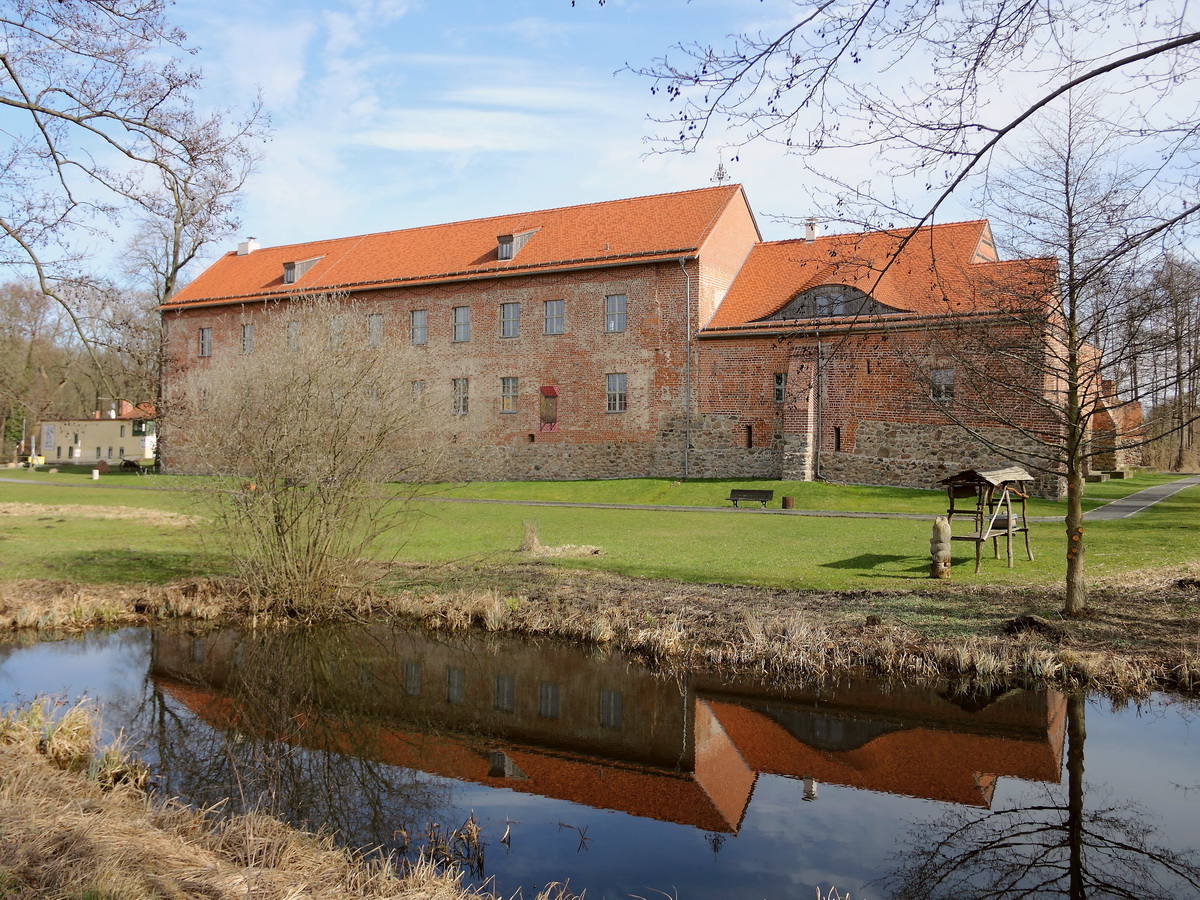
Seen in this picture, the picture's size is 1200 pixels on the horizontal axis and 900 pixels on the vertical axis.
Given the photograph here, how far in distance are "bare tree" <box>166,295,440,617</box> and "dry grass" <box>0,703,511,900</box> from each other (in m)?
5.19

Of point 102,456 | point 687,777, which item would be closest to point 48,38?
point 687,777

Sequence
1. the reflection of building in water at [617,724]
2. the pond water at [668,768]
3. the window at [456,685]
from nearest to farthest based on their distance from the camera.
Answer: the pond water at [668,768] < the reflection of building in water at [617,724] < the window at [456,685]

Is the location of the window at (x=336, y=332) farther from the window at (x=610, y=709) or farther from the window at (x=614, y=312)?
the window at (x=614, y=312)

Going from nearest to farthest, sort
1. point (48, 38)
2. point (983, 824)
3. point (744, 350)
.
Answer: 1. point (983, 824)
2. point (48, 38)
3. point (744, 350)

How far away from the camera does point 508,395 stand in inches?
1379

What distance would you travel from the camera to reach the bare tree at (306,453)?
38.0 feet

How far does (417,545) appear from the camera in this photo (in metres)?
18.1

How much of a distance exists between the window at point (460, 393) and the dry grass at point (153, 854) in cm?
2887

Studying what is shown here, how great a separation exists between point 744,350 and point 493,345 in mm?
9907

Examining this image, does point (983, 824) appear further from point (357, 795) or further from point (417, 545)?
point (417, 545)

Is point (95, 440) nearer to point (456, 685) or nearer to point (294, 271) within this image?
point (294, 271)

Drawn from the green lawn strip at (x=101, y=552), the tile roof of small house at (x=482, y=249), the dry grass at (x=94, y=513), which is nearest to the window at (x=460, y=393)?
the tile roof of small house at (x=482, y=249)

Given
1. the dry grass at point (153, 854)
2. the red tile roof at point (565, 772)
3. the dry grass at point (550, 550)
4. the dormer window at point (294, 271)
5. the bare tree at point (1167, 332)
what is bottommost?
the red tile roof at point (565, 772)

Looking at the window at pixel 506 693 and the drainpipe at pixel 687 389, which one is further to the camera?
the drainpipe at pixel 687 389
